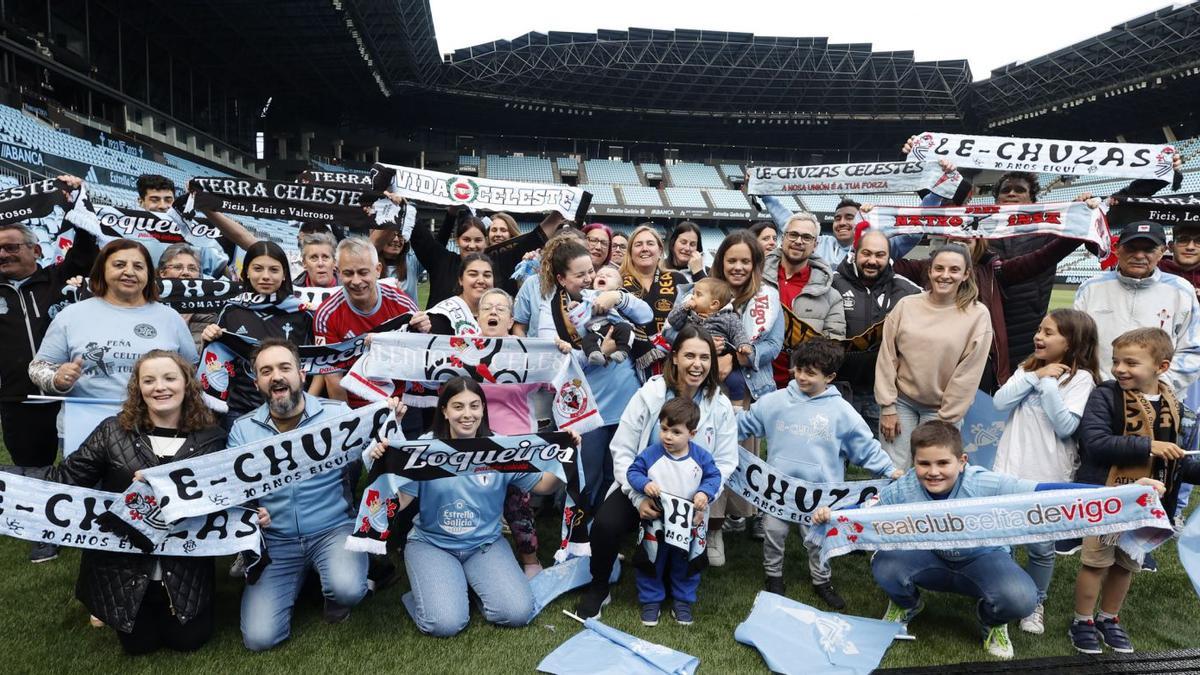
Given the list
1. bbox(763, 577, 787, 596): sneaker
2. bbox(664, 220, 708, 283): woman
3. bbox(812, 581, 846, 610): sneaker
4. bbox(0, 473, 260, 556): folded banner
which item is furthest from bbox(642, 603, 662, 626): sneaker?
bbox(664, 220, 708, 283): woman

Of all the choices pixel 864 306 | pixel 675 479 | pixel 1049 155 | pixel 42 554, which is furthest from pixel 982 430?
pixel 42 554

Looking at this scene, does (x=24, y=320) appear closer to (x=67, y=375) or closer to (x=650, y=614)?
(x=67, y=375)

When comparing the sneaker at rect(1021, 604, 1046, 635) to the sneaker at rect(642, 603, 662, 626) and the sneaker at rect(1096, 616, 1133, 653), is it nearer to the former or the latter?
the sneaker at rect(1096, 616, 1133, 653)

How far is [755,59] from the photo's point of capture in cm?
3609

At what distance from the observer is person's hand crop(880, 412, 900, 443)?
462 cm

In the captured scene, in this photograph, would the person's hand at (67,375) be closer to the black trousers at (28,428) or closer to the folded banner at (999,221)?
the black trousers at (28,428)

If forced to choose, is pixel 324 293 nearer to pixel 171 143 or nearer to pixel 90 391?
pixel 90 391

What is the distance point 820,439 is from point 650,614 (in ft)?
4.84

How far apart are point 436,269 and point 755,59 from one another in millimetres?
34652

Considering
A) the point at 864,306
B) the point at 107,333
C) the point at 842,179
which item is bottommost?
the point at 107,333

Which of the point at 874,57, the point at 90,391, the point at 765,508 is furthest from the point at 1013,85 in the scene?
the point at 90,391

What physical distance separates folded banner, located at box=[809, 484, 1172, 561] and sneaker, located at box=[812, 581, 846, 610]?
0.60 m

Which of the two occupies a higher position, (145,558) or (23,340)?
(23,340)

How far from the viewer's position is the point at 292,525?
391cm
